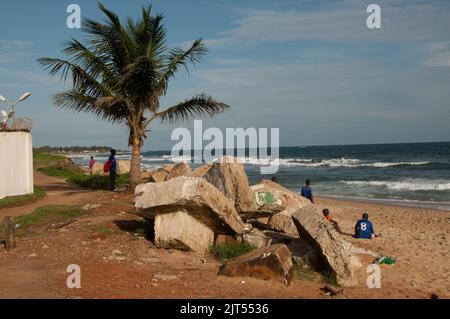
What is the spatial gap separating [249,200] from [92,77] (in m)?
7.45

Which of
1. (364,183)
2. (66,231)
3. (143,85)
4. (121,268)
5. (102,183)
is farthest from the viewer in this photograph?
(364,183)

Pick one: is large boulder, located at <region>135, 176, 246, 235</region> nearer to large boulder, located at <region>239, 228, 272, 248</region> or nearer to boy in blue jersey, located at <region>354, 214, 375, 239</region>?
large boulder, located at <region>239, 228, 272, 248</region>

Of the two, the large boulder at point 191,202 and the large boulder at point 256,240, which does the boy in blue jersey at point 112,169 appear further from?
the large boulder at point 256,240

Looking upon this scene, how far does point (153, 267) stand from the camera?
8.22 m

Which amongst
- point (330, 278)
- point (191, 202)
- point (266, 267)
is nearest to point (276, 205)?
point (191, 202)

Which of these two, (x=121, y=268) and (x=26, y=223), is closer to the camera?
(x=121, y=268)

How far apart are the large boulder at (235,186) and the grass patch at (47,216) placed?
4058 mm

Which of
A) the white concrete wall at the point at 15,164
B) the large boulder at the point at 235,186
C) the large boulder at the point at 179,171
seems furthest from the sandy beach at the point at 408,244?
the white concrete wall at the point at 15,164

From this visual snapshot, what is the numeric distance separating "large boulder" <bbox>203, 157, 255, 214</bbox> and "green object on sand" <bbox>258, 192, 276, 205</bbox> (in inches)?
19.5

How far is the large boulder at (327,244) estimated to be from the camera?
8.16 m

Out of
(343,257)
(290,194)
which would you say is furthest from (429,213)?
(343,257)

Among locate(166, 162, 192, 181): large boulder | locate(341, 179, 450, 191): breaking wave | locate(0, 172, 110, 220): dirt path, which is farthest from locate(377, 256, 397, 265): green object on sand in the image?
locate(341, 179, 450, 191): breaking wave

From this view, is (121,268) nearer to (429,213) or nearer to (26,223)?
(26,223)

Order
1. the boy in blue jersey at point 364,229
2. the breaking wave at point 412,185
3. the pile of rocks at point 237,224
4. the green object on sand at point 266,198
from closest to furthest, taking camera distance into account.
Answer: the pile of rocks at point 237,224 < the green object on sand at point 266,198 < the boy in blue jersey at point 364,229 < the breaking wave at point 412,185
